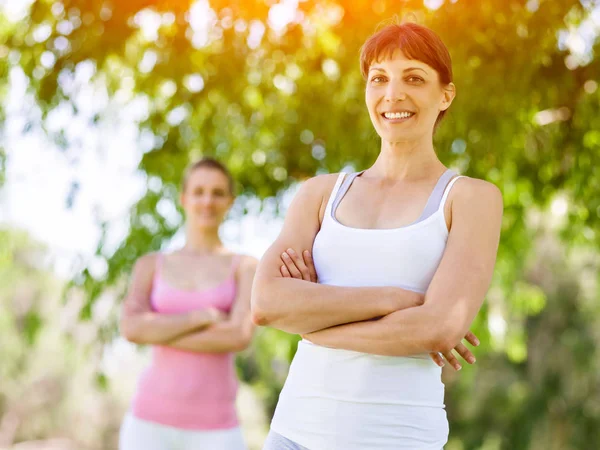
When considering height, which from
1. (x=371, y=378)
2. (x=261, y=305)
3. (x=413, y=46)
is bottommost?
(x=371, y=378)

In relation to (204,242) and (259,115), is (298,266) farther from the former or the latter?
(259,115)

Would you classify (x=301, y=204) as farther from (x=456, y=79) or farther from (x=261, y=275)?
(x=456, y=79)

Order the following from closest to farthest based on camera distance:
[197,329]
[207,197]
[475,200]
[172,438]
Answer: [475,200] < [172,438] < [197,329] < [207,197]

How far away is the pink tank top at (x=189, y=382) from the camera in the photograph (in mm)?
3312

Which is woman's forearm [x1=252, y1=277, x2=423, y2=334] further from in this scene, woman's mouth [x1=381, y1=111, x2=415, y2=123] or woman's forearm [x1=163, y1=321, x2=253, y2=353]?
woman's forearm [x1=163, y1=321, x2=253, y2=353]

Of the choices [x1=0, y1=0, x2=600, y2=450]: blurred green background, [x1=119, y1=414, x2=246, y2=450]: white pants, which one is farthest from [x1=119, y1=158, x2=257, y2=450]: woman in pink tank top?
[x1=0, y1=0, x2=600, y2=450]: blurred green background

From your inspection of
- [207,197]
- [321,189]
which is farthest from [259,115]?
[321,189]

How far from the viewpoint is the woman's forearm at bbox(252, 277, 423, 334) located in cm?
190

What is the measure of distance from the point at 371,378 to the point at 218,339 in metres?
1.53

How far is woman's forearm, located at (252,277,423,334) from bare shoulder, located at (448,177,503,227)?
224 mm

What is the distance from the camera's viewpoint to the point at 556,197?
5289 millimetres

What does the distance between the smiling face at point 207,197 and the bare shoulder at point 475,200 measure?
5.90ft

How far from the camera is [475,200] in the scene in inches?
78.5

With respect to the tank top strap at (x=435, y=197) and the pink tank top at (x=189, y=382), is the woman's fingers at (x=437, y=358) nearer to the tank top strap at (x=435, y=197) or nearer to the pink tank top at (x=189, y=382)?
the tank top strap at (x=435, y=197)
